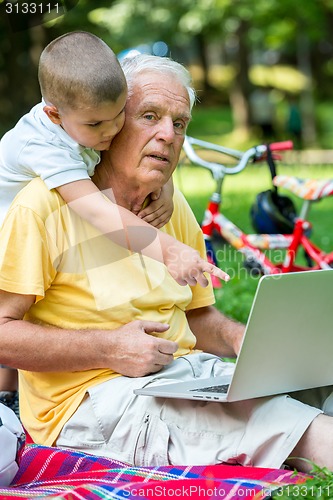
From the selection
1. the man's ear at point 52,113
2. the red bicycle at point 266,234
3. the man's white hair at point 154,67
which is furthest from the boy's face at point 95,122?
the red bicycle at point 266,234

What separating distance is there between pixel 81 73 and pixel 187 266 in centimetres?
66

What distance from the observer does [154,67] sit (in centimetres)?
284

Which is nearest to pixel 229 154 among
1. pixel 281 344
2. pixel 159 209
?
pixel 159 209

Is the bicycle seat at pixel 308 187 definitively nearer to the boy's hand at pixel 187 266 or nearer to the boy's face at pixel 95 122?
the boy's face at pixel 95 122

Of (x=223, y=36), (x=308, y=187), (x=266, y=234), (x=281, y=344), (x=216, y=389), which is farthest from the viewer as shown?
(x=223, y=36)

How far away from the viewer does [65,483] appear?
2.50 m

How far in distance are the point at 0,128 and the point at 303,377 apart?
19.6 meters

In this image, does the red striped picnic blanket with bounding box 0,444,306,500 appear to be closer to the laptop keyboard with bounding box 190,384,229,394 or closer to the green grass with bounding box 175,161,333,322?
the laptop keyboard with bounding box 190,384,229,394

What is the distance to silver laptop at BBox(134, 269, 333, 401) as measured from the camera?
91.4 inches

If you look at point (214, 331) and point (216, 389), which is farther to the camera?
point (214, 331)

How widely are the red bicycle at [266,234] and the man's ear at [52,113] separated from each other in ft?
10.3

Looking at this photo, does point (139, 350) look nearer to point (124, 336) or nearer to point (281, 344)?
point (124, 336)

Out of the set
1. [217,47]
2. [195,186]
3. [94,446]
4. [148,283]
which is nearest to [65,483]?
[94,446]

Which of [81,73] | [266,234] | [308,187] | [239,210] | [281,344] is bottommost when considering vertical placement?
[239,210]
